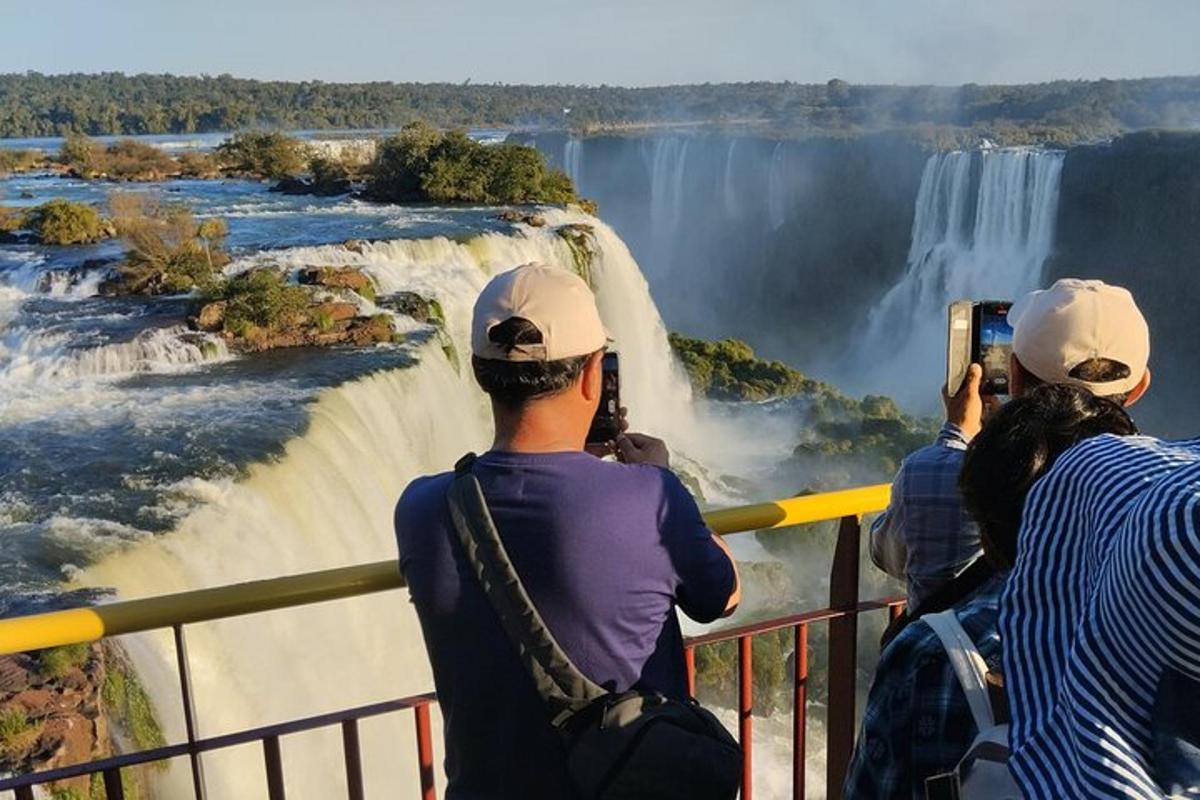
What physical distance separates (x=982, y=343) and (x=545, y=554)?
3.91 ft

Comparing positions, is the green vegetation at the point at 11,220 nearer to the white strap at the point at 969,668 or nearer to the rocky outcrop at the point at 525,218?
Result: the rocky outcrop at the point at 525,218

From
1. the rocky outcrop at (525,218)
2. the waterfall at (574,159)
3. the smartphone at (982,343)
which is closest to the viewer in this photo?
the smartphone at (982,343)

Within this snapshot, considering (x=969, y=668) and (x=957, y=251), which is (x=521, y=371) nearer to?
(x=969, y=668)

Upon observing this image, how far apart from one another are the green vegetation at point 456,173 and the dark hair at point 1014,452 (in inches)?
1083

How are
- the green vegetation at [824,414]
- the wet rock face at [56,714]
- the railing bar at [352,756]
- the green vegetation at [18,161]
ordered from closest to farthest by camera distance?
1. the railing bar at [352,756]
2. the wet rock face at [56,714]
3. the green vegetation at [824,414]
4. the green vegetation at [18,161]

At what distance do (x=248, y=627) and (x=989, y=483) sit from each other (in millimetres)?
6361

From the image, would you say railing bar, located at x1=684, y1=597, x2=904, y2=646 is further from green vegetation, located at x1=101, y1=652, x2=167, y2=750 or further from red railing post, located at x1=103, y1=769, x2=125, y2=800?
green vegetation, located at x1=101, y1=652, x2=167, y2=750

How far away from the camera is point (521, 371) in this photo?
170 centimetres

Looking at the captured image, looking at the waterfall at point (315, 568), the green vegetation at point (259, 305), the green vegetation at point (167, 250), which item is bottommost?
the waterfall at point (315, 568)

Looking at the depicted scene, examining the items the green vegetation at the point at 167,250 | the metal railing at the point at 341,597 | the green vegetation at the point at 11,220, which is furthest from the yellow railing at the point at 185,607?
the green vegetation at the point at 11,220

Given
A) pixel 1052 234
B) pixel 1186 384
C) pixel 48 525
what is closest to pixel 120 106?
pixel 1052 234

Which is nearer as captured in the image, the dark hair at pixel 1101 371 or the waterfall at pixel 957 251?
the dark hair at pixel 1101 371

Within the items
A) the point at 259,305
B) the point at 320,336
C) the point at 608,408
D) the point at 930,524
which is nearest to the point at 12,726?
the point at 608,408

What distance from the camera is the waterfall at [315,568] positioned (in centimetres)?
661
